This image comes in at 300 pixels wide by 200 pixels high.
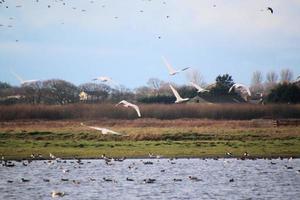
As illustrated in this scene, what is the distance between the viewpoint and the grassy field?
4491 cm

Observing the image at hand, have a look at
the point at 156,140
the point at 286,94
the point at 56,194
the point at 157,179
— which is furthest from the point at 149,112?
the point at 56,194

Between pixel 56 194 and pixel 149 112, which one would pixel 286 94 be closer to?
pixel 149 112

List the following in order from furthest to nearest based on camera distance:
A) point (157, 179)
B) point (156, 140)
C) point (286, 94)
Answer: point (286, 94)
point (156, 140)
point (157, 179)

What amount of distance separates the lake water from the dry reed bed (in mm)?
30272

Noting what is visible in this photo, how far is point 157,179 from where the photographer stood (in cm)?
3322

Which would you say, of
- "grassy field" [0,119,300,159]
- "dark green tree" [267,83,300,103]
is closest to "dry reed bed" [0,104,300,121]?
"grassy field" [0,119,300,159]

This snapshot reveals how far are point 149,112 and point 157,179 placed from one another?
130 ft

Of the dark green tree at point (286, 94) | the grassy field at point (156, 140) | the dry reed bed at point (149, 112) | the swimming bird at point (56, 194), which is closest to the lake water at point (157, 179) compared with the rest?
the swimming bird at point (56, 194)

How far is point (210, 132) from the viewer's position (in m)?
53.8

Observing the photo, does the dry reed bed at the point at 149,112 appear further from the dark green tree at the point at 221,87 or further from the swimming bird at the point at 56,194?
the swimming bird at the point at 56,194

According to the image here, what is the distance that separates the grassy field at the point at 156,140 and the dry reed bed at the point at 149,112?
909 centimetres

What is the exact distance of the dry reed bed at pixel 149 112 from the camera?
2798 inches

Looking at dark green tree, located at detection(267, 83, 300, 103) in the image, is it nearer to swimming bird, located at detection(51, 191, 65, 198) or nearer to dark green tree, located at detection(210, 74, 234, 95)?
dark green tree, located at detection(210, 74, 234, 95)

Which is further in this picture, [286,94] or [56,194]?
[286,94]
